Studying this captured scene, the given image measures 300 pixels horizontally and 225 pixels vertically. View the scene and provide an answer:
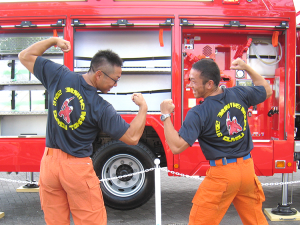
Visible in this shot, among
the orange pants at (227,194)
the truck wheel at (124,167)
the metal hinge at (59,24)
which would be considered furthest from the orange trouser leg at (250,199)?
the metal hinge at (59,24)

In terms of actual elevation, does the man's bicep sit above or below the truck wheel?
above

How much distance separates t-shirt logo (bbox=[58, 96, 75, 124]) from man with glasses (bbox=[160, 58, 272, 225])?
2.39 feet

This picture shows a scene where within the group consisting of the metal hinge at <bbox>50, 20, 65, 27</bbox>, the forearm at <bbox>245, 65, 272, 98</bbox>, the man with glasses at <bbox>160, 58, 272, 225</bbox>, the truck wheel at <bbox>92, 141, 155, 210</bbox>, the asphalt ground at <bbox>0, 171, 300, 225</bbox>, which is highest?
the metal hinge at <bbox>50, 20, 65, 27</bbox>

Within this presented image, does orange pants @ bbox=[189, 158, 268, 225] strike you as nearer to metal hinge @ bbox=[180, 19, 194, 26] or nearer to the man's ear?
the man's ear

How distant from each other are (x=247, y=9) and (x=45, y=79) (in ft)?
9.91

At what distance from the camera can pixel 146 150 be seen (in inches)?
161

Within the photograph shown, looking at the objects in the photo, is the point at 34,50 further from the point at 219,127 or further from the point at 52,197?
the point at 219,127

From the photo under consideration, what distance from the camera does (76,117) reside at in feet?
6.81

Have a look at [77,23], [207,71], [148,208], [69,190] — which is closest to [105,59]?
[207,71]

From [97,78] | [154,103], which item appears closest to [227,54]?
[154,103]

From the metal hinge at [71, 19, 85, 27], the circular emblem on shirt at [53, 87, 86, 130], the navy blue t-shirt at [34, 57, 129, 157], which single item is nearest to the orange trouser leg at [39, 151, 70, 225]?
the navy blue t-shirt at [34, 57, 129, 157]

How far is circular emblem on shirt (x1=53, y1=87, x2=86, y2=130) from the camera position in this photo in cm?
208

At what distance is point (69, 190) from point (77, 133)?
0.42m

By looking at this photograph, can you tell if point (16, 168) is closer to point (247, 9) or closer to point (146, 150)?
point (146, 150)
